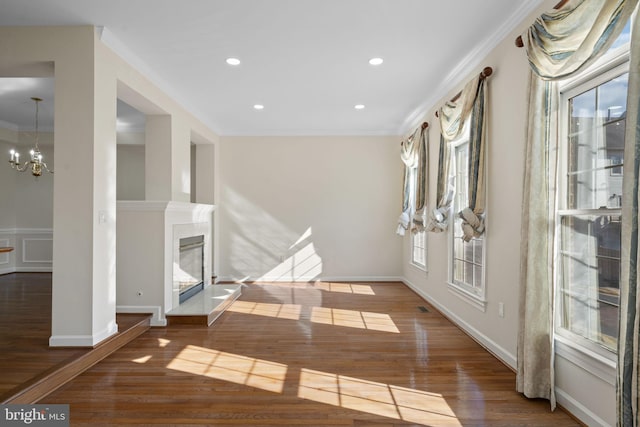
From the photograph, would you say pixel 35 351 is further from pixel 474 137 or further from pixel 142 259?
pixel 474 137

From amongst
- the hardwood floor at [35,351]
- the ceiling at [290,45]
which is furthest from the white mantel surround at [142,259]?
the ceiling at [290,45]

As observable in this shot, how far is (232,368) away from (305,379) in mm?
678

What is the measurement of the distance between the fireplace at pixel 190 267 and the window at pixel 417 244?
3.46m

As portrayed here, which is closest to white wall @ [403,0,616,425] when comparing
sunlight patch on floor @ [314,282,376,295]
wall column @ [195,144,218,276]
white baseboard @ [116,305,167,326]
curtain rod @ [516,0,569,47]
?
curtain rod @ [516,0,569,47]

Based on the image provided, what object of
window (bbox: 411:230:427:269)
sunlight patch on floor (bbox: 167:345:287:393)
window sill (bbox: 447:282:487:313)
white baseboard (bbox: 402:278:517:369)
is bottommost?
sunlight patch on floor (bbox: 167:345:287:393)

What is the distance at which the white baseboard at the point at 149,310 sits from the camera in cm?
407

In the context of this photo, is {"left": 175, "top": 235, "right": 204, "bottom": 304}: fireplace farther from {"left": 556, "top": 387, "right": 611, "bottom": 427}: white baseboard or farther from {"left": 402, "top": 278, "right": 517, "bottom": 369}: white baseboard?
{"left": 556, "top": 387, "right": 611, "bottom": 427}: white baseboard

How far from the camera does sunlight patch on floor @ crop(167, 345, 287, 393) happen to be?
8.95 feet

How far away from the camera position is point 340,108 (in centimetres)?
539

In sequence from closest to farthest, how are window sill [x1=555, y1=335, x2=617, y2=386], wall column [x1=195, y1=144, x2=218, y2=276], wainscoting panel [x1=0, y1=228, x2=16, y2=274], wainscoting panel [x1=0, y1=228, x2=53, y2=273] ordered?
window sill [x1=555, y1=335, x2=617, y2=386] < wall column [x1=195, y1=144, x2=218, y2=276] < wainscoting panel [x1=0, y1=228, x2=16, y2=274] < wainscoting panel [x1=0, y1=228, x2=53, y2=273]

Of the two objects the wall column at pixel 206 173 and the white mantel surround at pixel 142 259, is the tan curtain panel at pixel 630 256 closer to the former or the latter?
the white mantel surround at pixel 142 259

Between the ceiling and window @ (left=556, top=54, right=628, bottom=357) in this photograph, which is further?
the ceiling

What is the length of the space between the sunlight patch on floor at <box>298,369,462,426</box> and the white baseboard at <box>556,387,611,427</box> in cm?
78

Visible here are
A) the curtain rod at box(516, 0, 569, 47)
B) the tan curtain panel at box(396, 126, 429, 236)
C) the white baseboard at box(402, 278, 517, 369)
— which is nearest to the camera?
the curtain rod at box(516, 0, 569, 47)
